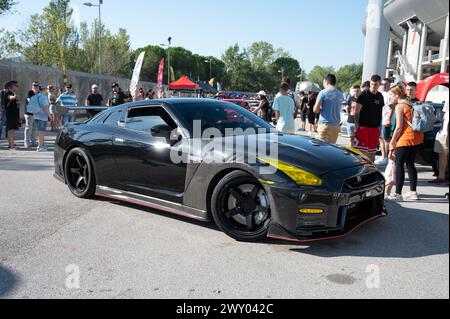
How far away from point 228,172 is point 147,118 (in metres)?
1.48

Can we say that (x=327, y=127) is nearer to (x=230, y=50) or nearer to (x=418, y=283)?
(x=418, y=283)

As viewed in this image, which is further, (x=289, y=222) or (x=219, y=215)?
(x=219, y=215)

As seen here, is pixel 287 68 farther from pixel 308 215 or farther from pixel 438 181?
pixel 308 215

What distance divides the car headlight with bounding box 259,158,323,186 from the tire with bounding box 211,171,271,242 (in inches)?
11.4

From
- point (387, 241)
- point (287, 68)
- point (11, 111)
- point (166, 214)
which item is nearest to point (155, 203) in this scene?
point (166, 214)

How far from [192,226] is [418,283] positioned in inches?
89.3

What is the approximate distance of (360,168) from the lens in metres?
4.05

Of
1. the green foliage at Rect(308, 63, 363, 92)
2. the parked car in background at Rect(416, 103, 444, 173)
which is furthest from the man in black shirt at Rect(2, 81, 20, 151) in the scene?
the green foliage at Rect(308, 63, 363, 92)

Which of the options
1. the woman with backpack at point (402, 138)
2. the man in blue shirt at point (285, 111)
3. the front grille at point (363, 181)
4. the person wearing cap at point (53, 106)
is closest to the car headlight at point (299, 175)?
the front grille at point (363, 181)

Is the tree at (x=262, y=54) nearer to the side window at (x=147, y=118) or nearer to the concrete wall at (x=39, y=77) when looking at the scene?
the concrete wall at (x=39, y=77)

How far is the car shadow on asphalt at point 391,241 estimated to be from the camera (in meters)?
3.64

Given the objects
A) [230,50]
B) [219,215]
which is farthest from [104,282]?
[230,50]

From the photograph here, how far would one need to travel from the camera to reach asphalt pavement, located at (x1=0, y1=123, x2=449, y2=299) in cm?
293
